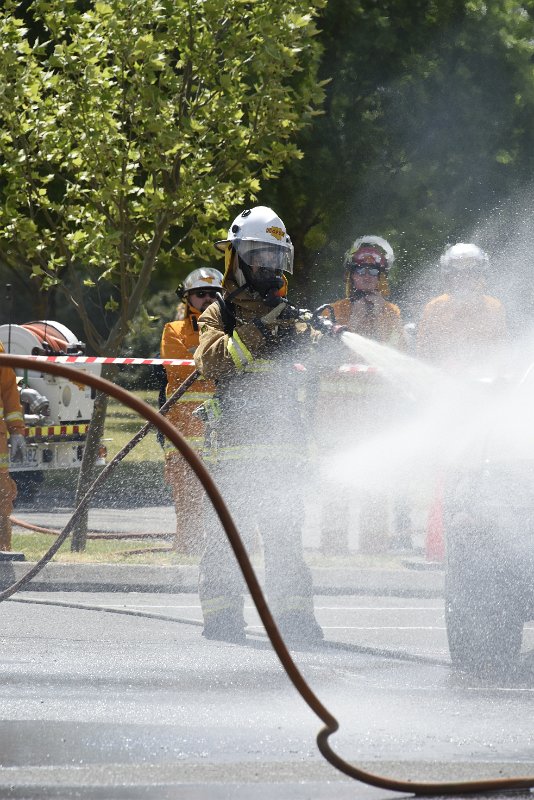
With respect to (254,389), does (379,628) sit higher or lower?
lower

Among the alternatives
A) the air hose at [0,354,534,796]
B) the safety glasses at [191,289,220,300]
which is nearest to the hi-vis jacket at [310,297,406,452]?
the safety glasses at [191,289,220,300]

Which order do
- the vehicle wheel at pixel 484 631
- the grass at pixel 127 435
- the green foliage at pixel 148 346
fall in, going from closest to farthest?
the vehicle wheel at pixel 484 631
the grass at pixel 127 435
the green foliage at pixel 148 346

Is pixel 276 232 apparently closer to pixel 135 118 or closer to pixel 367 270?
pixel 367 270

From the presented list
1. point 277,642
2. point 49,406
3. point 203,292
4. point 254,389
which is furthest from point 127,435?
point 277,642

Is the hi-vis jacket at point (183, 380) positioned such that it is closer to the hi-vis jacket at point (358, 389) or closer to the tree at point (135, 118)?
the tree at point (135, 118)

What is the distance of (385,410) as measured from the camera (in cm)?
945

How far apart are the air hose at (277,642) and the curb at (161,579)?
4352 millimetres

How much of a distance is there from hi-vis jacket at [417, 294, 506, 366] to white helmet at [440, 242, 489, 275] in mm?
208

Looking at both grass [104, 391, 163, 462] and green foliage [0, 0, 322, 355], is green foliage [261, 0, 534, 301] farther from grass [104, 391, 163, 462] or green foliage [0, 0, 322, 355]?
green foliage [0, 0, 322, 355]

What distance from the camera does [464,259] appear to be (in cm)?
971

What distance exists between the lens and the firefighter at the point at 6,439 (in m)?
9.32

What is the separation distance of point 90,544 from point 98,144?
9.09 ft

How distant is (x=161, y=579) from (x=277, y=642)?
4.51m

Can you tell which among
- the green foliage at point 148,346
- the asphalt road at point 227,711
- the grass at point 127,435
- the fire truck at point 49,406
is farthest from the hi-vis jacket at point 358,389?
the green foliage at point 148,346
